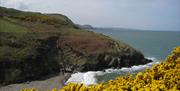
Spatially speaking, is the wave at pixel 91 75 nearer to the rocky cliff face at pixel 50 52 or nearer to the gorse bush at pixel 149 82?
the rocky cliff face at pixel 50 52

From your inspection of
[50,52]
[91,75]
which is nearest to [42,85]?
[91,75]

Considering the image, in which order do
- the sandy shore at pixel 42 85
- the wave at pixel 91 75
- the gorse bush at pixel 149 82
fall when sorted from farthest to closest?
the wave at pixel 91 75 < the sandy shore at pixel 42 85 < the gorse bush at pixel 149 82

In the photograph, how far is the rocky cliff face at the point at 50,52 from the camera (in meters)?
73.0

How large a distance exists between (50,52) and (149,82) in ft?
225

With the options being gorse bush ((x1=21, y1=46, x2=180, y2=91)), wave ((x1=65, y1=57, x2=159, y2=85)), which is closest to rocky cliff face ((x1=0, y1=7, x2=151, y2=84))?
wave ((x1=65, y1=57, x2=159, y2=85))

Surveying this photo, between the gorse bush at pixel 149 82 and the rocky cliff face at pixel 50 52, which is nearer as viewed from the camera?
the gorse bush at pixel 149 82

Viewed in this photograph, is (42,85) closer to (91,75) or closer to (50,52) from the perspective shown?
(91,75)

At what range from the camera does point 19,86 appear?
64312 mm

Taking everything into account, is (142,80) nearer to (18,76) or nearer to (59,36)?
(18,76)

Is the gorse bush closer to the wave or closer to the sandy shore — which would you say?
the sandy shore

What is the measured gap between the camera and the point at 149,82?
703 inches

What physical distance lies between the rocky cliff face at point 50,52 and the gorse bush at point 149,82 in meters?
50.5

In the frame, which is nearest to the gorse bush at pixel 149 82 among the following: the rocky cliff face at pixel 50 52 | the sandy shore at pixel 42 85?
the sandy shore at pixel 42 85

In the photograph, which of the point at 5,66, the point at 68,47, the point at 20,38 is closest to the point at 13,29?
the point at 20,38
